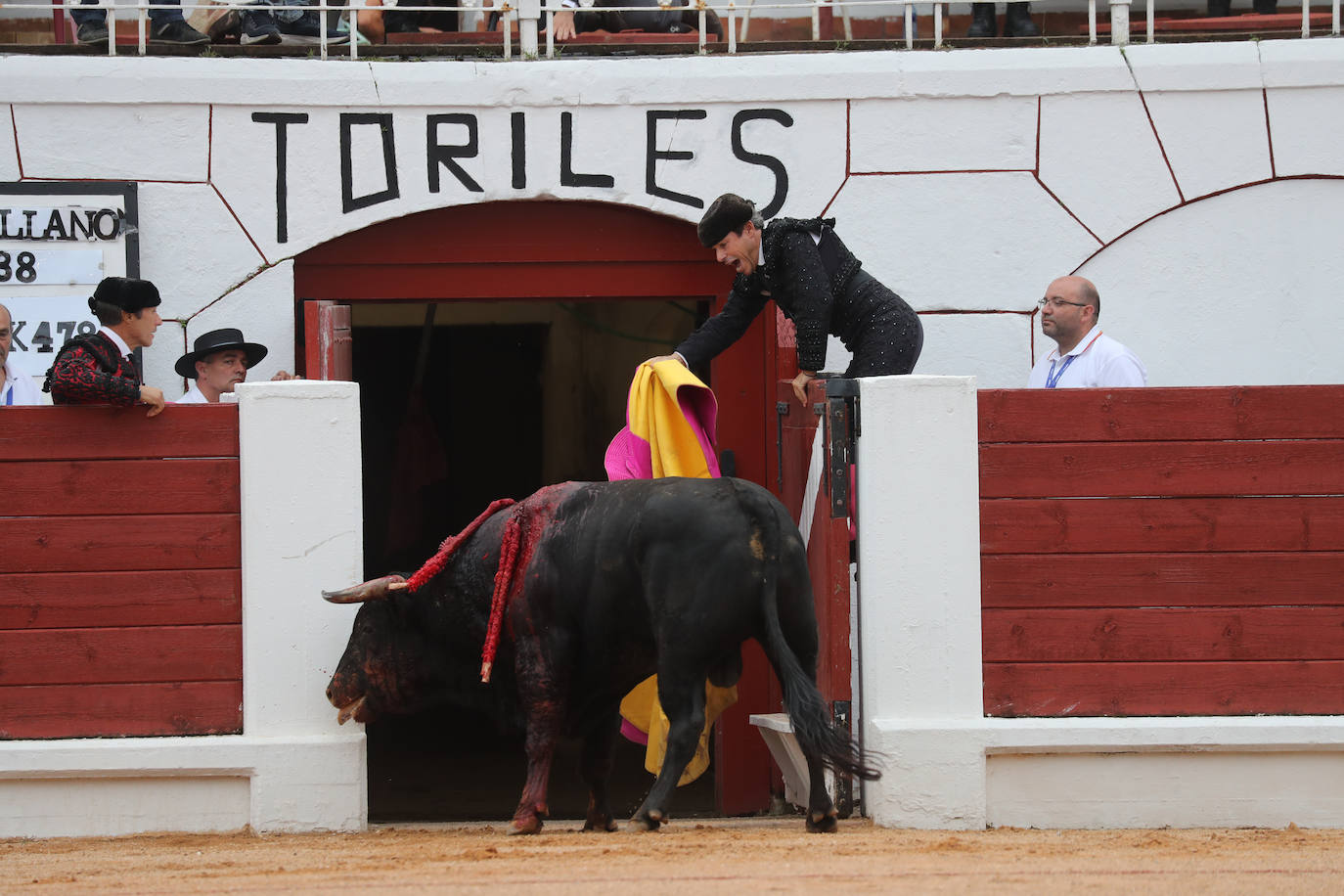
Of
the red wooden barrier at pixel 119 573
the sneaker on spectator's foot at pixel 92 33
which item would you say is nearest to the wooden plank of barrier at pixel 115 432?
the red wooden barrier at pixel 119 573

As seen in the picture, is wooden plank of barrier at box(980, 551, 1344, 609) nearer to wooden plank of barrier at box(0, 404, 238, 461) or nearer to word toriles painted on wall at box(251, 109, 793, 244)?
word toriles painted on wall at box(251, 109, 793, 244)

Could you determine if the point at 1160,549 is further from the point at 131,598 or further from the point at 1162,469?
the point at 131,598

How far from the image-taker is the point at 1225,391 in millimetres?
5055

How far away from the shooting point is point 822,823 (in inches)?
187

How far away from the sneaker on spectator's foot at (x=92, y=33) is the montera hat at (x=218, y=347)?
4.63 feet

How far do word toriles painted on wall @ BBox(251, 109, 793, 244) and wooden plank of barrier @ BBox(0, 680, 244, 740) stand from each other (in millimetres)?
2240

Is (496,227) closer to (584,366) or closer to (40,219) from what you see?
(40,219)

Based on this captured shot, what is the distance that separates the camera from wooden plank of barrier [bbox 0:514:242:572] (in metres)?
Result: 5.08

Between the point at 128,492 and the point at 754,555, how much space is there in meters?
2.03

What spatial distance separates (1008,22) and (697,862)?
4.54 metres

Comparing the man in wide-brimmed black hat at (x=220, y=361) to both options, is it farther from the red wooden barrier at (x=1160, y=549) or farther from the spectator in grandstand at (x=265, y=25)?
the red wooden barrier at (x=1160, y=549)

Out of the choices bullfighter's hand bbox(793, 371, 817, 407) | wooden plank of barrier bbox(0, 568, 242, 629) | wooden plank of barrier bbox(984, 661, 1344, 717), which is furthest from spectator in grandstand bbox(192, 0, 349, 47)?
wooden plank of barrier bbox(984, 661, 1344, 717)

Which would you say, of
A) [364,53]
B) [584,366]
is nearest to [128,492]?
[364,53]

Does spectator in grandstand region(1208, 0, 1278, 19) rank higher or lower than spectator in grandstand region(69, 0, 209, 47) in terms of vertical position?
higher
